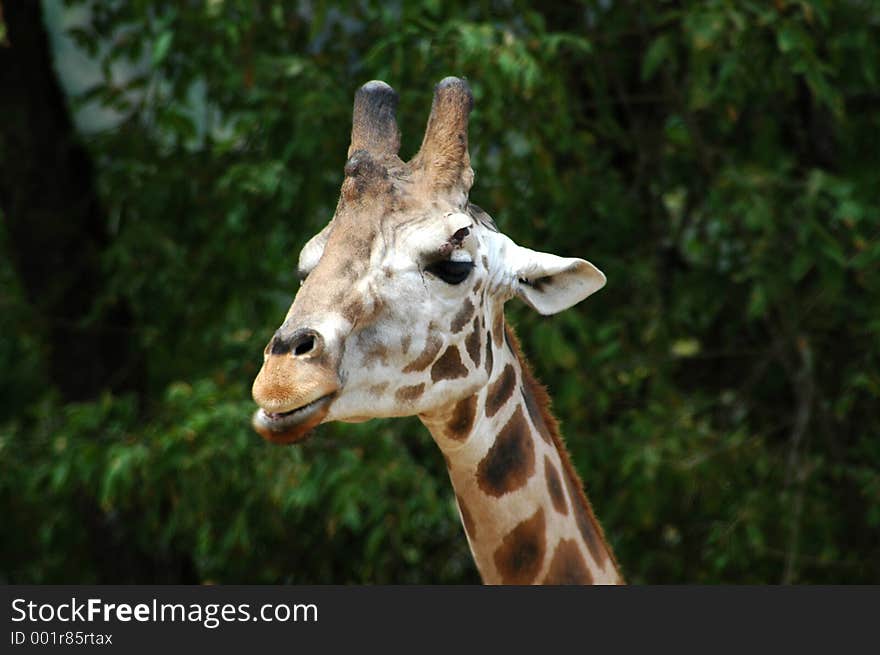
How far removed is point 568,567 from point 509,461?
1.10 feet

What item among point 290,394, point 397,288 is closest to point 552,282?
point 397,288

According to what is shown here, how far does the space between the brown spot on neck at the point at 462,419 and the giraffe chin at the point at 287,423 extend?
551 millimetres

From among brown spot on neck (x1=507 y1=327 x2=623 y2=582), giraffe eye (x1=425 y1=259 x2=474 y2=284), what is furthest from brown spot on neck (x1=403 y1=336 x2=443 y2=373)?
brown spot on neck (x1=507 y1=327 x2=623 y2=582)

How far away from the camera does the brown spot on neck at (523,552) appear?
344 centimetres

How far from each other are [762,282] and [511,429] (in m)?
2.66

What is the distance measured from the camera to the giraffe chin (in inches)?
110

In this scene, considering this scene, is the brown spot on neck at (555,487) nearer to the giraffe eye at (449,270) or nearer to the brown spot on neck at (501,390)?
the brown spot on neck at (501,390)

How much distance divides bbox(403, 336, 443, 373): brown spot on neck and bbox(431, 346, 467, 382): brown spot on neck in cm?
3

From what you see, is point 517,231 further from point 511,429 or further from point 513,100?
point 511,429

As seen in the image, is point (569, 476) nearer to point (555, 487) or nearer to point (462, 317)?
point (555, 487)

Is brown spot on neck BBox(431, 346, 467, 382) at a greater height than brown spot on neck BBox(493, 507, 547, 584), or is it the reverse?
brown spot on neck BBox(431, 346, 467, 382)

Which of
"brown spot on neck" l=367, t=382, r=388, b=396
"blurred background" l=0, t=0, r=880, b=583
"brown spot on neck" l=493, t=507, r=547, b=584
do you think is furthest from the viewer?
"blurred background" l=0, t=0, r=880, b=583

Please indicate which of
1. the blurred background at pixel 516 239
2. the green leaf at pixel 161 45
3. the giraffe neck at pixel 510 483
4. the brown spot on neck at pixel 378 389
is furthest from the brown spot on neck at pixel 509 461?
the green leaf at pixel 161 45

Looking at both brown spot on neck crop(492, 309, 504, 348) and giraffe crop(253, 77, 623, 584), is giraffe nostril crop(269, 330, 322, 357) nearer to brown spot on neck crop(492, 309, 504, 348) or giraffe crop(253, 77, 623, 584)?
giraffe crop(253, 77, 623, 584)
